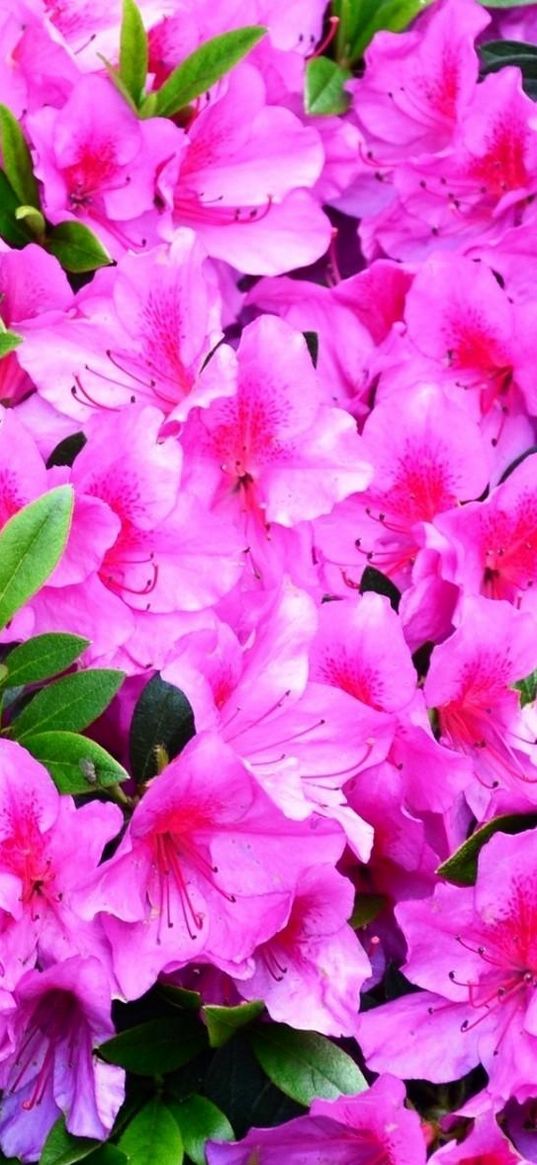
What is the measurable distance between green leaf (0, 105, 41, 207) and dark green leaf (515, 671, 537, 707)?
22.0 inches

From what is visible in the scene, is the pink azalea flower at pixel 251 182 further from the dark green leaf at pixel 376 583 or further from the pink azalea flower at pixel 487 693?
the pink azalea flower at pixel 487 693

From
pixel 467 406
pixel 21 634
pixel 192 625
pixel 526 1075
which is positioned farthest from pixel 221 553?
pixel 526 1075

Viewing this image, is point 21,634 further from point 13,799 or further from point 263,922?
point 263,922

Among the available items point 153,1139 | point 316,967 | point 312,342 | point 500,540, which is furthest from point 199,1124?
point 312,342

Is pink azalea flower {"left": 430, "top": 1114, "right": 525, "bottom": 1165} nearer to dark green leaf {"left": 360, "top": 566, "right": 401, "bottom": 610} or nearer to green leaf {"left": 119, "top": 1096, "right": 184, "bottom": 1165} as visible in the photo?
green leaf {"left": 119, "top": 1096, "right": 184, "bottom": 1165}

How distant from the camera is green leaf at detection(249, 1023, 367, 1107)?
1.21 m

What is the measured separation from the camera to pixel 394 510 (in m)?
1.35

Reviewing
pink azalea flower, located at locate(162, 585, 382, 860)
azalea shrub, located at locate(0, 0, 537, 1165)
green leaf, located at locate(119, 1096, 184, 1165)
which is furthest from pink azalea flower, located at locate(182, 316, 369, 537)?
green leaf, located at locate(119, 1096, 184, 1165)

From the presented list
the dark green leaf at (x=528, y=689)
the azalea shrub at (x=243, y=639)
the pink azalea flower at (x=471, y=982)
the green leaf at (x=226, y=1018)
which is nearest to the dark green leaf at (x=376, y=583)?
the azalea shrub at (x=243, y=639)

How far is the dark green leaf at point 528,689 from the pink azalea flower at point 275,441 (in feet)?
0.66

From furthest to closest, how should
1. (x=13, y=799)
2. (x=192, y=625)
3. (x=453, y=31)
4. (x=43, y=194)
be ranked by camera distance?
(x=453, y=31)
(x=43, y=194)
(x=192, y=625)
(x=13, y=799)

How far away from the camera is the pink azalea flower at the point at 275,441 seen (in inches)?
50.7

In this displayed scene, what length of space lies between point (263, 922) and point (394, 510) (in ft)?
1.20

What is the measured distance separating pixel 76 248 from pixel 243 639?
371mm
